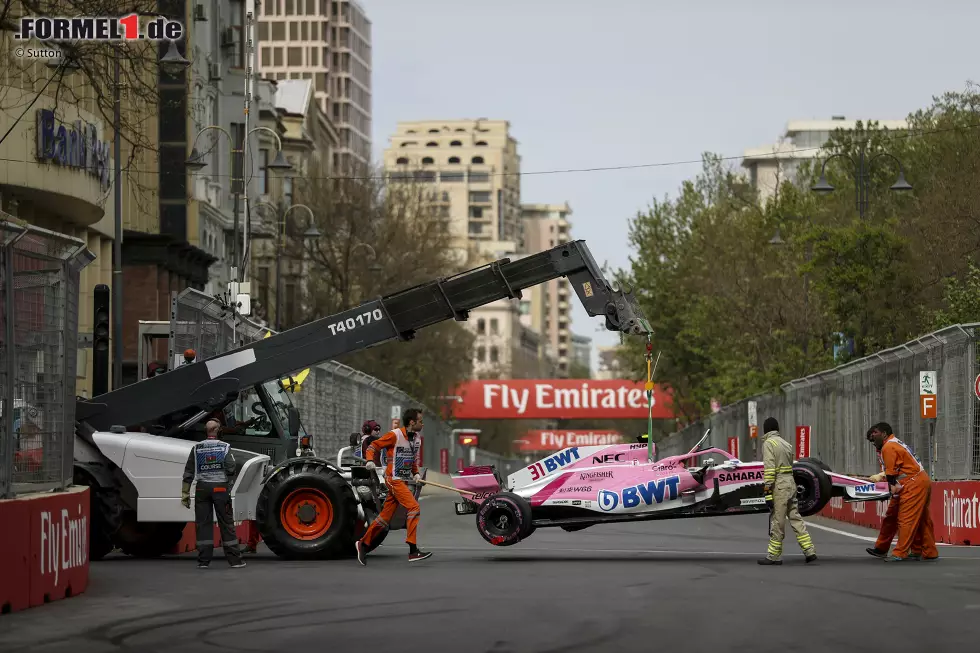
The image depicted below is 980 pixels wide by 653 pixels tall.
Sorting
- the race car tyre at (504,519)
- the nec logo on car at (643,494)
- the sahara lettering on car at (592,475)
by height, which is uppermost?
the sahara lettering on car at (592,475)

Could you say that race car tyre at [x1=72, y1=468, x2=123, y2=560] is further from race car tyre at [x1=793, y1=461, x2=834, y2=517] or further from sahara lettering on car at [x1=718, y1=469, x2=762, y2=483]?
race car tyre at [x1=793, y1=461, x2=834, y2=517]

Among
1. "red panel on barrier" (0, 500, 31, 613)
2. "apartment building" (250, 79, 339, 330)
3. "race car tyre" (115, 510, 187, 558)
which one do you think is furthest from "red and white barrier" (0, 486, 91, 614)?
"apartment building" (250, 79, 339, 330)

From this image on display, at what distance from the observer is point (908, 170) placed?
61.8m

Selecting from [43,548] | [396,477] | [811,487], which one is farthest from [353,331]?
[43,548]

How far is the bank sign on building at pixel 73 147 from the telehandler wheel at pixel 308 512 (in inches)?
820

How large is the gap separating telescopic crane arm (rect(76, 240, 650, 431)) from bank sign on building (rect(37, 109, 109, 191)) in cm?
1863

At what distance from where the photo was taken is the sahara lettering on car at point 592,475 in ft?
72.2

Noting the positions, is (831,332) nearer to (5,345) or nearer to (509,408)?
(5,345)

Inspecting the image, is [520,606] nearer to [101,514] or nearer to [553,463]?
[101,514]

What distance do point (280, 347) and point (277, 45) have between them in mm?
179081

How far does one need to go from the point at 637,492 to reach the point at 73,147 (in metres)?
25.0

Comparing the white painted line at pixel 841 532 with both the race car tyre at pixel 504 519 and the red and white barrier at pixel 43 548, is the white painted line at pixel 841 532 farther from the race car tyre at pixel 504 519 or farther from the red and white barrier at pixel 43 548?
the red and white barrier at pixel 43 548

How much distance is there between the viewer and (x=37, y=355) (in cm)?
1545

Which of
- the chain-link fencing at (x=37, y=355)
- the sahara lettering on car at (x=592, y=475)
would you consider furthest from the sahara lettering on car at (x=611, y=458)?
the chain-link fencing at (x=37, y=355)
